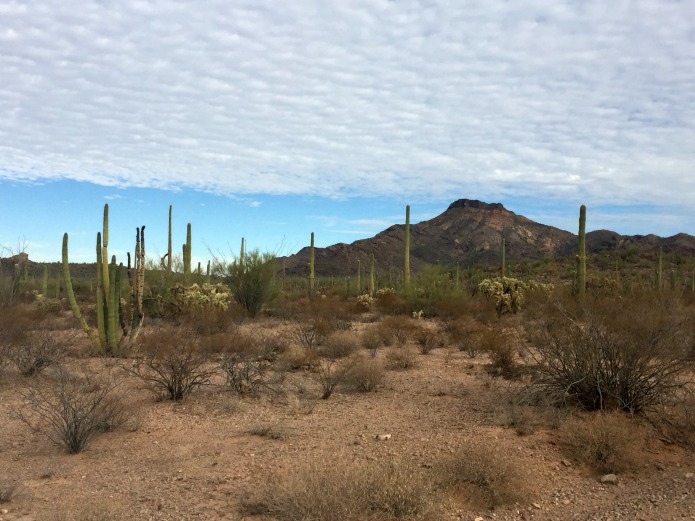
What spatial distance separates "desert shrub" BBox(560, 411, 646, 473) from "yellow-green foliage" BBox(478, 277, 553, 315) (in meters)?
14.1

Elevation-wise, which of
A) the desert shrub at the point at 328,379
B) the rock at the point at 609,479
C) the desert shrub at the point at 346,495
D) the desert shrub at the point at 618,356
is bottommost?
the rock at the point at 609,479

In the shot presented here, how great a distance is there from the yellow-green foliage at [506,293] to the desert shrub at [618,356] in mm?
13013

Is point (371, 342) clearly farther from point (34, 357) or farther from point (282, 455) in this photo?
point (282, 455)

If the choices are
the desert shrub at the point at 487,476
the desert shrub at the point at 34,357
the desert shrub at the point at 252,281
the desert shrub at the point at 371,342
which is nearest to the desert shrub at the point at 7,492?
the desert shrub at the point at 487,476

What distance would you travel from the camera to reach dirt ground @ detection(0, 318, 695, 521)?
502cm

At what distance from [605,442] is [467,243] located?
86.8 metres

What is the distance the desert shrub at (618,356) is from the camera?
692 centimetres

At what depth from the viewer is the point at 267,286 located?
856 inches

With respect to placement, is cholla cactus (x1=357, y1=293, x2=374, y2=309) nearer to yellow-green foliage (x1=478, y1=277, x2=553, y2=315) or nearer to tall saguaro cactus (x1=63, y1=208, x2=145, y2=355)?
yellow-green foliage (x1=478, y1=277, x2=553, y2=315)

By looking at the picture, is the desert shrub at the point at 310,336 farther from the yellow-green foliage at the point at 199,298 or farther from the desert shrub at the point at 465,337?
the yellow-green foliage at the point at 199,298

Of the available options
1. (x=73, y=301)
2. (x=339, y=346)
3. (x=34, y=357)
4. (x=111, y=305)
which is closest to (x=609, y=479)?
(x=339, y=346)

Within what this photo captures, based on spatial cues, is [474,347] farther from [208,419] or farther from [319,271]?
[319,271]

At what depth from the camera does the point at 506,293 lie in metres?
21.4

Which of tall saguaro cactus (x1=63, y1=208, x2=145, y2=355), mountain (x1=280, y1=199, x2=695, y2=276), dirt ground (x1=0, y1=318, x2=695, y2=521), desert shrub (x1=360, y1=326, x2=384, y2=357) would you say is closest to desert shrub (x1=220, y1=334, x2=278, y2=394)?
dirt ground (x1=0, y1=318, x2=695, y2=521)
